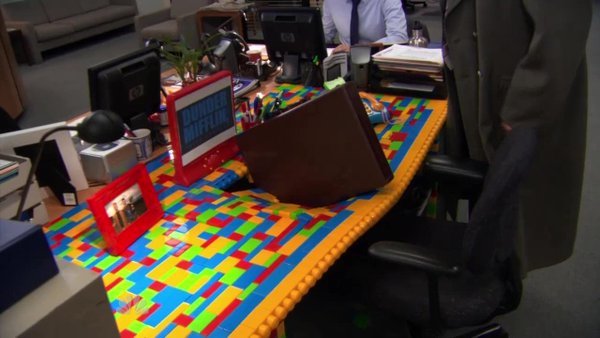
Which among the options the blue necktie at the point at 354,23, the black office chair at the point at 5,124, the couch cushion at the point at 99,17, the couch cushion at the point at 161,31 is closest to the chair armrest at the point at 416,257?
the black office chair at the point at 5,124

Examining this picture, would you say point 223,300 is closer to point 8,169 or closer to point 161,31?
point 8,169

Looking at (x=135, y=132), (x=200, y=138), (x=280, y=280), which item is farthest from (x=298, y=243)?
(x=135, y=132)

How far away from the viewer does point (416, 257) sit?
1329 millimetres

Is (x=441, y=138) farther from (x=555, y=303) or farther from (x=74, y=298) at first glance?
(x=74, y=298)

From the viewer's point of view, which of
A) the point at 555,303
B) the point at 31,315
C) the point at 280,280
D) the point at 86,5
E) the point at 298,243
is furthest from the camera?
the point at 86,5

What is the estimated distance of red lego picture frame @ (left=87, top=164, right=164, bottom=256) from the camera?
4.41 ft

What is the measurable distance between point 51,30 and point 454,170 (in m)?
6.15

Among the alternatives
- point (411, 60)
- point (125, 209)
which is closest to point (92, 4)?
point (411, 60)

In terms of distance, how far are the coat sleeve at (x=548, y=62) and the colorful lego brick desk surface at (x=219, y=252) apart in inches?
15.0

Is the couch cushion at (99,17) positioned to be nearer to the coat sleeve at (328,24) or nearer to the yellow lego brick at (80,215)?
the coat sleeve at (328,24)

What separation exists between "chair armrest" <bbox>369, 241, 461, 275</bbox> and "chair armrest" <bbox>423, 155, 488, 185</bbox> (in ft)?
1.63

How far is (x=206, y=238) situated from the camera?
139cm

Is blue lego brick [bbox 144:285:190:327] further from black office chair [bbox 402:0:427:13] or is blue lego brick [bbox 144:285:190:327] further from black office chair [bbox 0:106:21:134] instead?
black office chair [bbox 402:0:427:13]

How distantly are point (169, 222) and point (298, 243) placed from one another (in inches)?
16.2
